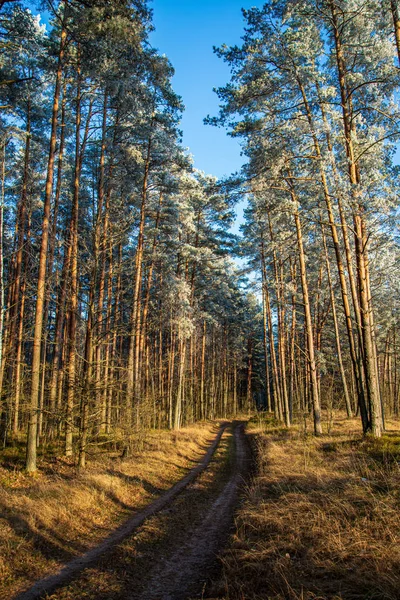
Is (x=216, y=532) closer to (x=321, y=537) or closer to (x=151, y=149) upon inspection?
(x=321, y=537)

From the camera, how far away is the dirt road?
195 inches

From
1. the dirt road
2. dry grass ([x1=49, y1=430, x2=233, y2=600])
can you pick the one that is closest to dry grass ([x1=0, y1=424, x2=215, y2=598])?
the dirt road

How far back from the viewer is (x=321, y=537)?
5.24 meters

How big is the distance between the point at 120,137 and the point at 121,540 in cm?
1646

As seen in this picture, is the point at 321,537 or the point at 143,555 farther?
the point at 143,555

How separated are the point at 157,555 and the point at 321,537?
2699 millimetres

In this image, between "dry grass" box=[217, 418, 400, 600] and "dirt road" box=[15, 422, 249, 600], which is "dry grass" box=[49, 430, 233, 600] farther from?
"dry grass" box=[217, 418, 400, 600]

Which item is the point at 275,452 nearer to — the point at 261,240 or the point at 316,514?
the point at 316,514

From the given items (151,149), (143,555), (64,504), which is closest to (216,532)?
(143,555)

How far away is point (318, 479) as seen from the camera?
805cm

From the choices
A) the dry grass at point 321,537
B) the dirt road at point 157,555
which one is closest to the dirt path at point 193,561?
the dirt road at point 157,555

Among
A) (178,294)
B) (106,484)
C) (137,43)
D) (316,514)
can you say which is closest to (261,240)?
(178,294)

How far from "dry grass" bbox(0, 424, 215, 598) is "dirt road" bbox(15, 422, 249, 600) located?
0.40m

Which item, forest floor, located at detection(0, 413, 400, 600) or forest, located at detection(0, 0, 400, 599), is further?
forest, located at detection(0, 0, 400, 599)
